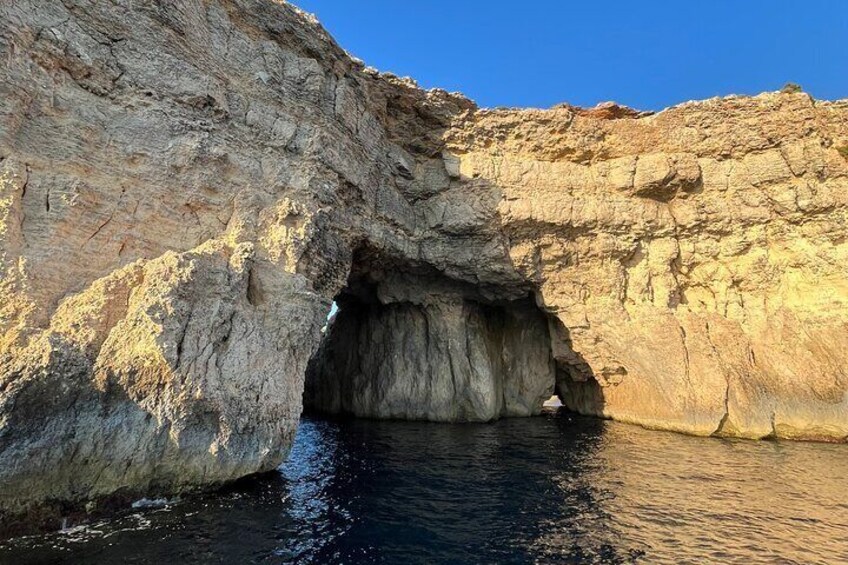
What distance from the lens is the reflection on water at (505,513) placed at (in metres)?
9.26

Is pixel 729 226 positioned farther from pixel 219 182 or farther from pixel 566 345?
pixel 219 182

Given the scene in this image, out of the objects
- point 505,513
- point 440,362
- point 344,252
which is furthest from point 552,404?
point 505,513

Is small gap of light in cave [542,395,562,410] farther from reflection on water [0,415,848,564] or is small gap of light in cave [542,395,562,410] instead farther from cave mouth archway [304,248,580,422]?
reflection on water [0,415,848,564]

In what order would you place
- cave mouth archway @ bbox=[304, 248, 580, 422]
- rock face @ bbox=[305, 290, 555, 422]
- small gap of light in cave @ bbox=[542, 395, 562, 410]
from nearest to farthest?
cave mouth archway @ bbox=[304, 248, 580, 422] < rock face @ bbox=[305, 290, 555, 422] < small gap of light in cave @ bbox=[542, 395, 562, 410]

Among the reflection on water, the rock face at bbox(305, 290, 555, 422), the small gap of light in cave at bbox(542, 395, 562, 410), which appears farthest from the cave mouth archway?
the reflection on water

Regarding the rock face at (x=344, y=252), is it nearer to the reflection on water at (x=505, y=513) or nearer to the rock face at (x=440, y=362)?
the rock face at (x=440, y=362)

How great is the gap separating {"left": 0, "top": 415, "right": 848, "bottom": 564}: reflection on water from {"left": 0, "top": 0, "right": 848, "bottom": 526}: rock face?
1.65 meters

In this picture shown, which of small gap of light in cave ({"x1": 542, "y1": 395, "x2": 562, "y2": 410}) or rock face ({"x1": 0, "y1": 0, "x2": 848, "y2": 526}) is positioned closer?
rock face ({"x1": 0, "y1": 0, "x2": 848, "y2": 526})

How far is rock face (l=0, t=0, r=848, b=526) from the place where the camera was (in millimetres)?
11766

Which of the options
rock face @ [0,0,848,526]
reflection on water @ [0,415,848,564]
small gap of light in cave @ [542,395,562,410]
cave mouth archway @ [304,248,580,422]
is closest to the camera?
reflection on water @ [0,415,848,564]

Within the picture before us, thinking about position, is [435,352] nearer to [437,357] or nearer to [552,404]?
[437,357]

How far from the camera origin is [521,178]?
83.4ft

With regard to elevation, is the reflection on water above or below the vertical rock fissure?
below

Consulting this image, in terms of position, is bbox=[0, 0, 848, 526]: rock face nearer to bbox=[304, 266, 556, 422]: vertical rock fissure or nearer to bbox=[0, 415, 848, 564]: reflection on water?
bbox=[304, 266, 556, 422]: vertical rock fissure
